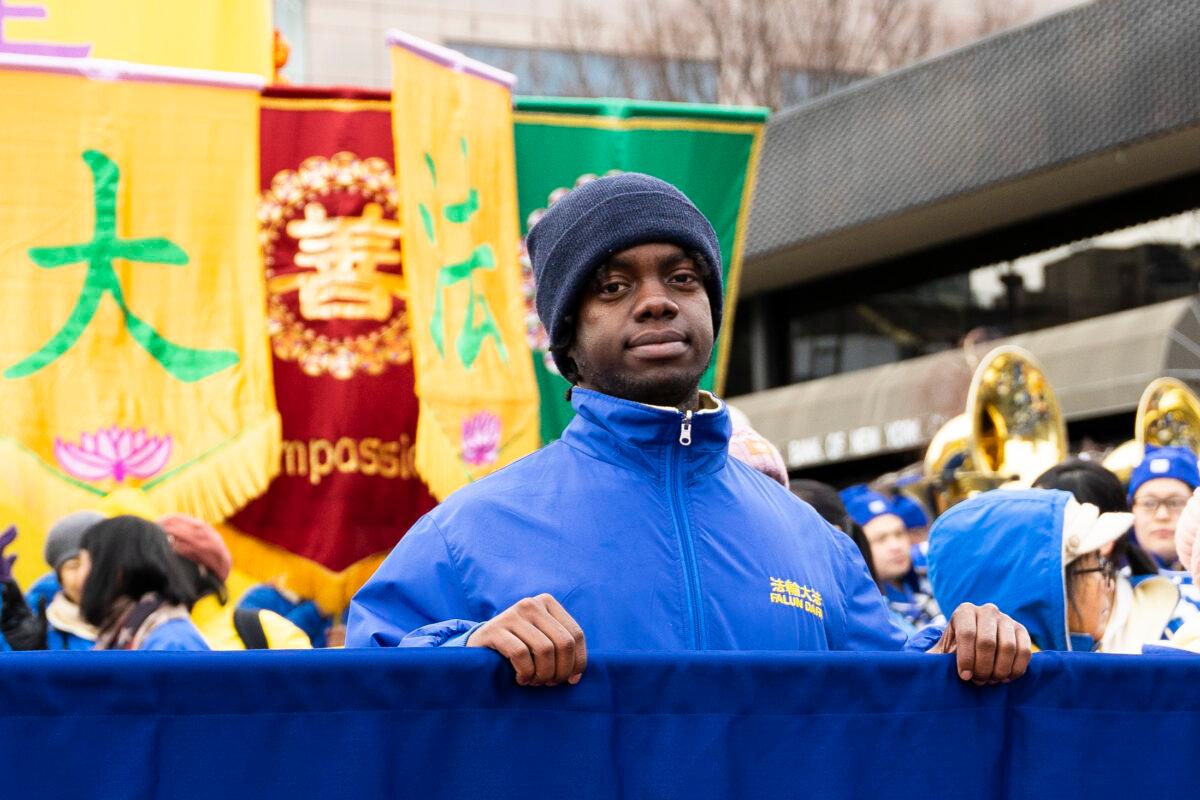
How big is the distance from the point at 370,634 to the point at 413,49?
467 centimetres

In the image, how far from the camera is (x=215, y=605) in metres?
5.29

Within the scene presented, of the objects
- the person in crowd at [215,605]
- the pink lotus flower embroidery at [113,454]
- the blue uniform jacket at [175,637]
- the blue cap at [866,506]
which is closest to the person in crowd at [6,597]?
the person in crowd at [215,605]

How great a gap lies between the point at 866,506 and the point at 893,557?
0.36 metres

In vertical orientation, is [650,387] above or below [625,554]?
above

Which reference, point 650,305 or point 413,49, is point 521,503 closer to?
point 650,305

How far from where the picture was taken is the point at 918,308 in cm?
2033

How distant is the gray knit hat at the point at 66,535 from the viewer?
577cm

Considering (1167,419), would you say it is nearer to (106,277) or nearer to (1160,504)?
(1160,504)

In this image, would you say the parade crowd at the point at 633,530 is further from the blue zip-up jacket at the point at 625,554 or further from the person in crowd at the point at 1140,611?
the person in crowd at the point at 1140,611

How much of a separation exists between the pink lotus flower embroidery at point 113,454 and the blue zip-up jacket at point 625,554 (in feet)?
13.1

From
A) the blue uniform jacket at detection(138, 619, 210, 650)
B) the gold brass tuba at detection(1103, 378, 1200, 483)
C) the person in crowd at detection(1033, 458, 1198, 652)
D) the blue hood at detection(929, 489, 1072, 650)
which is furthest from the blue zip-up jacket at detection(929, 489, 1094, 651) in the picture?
the gold brass tuba at detection(1103, 378, 1200, 483)

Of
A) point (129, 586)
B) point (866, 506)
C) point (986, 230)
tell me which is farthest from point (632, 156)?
point (986, 230)

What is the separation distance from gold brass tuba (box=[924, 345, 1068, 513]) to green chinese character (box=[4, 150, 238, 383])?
4.41 meters

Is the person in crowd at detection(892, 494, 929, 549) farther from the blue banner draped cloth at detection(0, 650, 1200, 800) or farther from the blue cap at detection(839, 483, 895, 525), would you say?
the blue banner draped cloth at detection(0, 650, 1200, 800)
